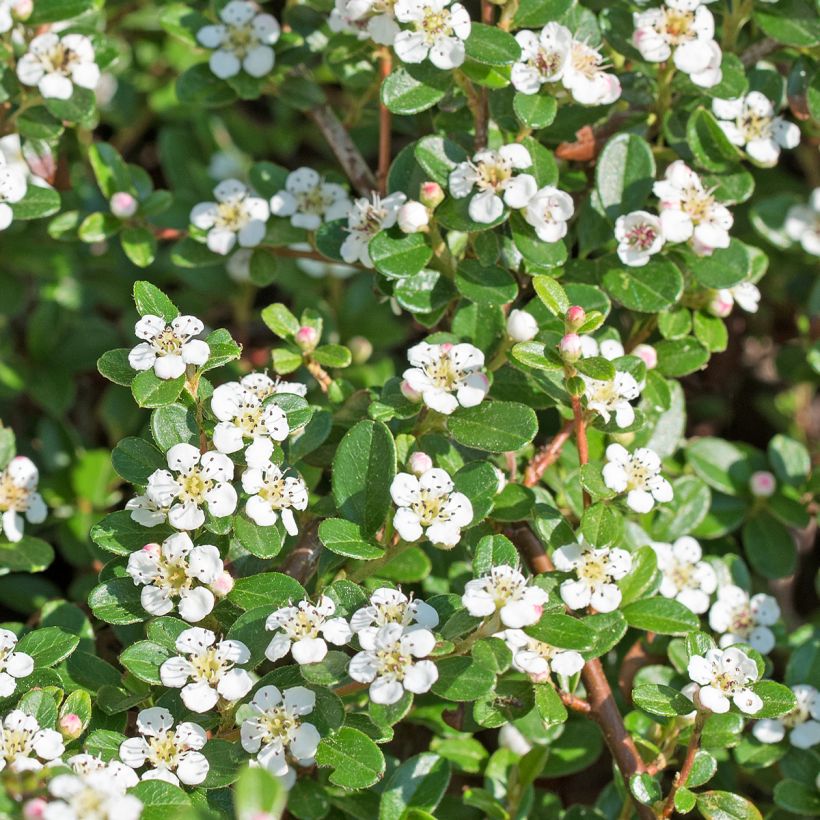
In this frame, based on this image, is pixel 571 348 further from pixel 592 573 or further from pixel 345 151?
pixel 345 151

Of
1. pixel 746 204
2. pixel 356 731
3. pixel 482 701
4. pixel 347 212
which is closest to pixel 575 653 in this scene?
pixel 482 701

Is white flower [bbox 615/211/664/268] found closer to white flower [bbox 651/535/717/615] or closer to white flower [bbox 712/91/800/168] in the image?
white flower [bbox 712/91/800/168]

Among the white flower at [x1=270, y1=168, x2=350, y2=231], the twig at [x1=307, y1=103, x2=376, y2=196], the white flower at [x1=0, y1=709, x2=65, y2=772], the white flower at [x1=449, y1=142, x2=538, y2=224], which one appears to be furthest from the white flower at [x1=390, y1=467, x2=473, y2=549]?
the twig at [x1=307, y1=103, x2=376, y2=196]

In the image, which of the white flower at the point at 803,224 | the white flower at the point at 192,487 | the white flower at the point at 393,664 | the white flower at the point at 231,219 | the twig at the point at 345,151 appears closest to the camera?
the white flower at the point at 393,664

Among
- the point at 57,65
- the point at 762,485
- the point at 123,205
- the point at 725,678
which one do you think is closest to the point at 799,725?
the point at 725,678

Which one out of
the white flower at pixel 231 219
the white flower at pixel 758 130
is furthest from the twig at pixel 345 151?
the white flower at pixel 758 130

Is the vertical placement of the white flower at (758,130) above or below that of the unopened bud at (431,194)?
above

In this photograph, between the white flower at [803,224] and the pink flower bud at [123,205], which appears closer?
the pink flower bud at [123,205]

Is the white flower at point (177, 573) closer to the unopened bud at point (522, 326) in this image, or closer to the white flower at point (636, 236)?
the unopened bud at point (522, 326)
